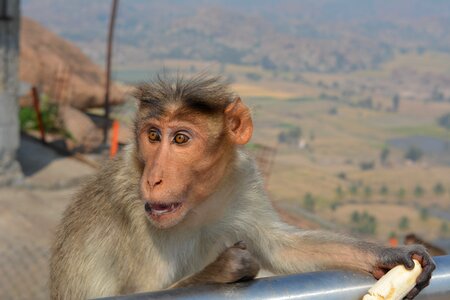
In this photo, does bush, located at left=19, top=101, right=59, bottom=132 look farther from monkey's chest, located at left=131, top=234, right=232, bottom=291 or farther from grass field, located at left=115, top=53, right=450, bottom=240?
grass field, located at left=115, top=53, right=450, bottom=240

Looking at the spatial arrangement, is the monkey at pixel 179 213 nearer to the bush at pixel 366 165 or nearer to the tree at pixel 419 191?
the tree at pixel 419 191

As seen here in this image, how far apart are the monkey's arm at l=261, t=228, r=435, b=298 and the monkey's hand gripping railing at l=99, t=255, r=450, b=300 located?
746mm

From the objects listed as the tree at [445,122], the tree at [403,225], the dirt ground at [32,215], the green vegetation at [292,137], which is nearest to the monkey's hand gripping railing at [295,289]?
the dirt ground at [32,215]

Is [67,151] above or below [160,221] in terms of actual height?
below

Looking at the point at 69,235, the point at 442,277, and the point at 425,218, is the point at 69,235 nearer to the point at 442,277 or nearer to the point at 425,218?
the point at 442,277

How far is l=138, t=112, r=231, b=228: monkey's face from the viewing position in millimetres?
2568

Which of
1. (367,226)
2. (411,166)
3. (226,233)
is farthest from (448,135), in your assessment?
(226,233)

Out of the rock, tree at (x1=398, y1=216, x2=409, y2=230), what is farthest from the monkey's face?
tree at (x1=398, y1=216, x2=409, y2=230)

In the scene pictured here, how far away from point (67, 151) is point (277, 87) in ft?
572

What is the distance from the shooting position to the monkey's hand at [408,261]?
1733 millimetres

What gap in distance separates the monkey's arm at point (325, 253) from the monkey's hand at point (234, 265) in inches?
20.6

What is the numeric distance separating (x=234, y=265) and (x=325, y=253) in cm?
91

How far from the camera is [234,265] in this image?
2.11 m

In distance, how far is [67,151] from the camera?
46.0ft
